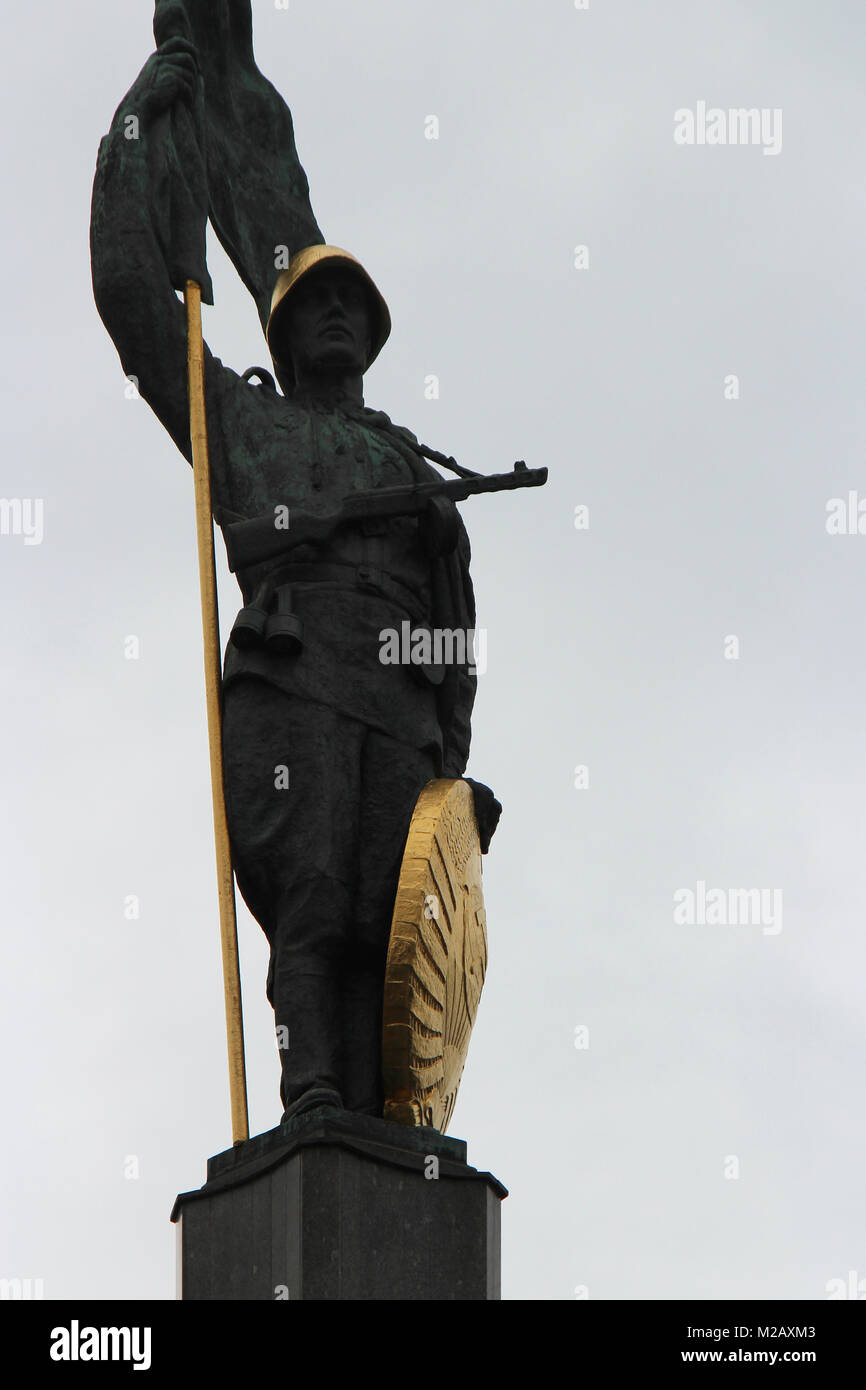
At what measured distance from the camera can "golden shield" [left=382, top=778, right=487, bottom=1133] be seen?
14.1m

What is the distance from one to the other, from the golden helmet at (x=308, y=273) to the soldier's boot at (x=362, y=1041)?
381 centimetres

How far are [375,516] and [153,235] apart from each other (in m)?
2.00

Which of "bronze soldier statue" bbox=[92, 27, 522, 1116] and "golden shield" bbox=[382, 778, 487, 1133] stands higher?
"bronze soldier statue" bbox=[92, 27, 522, 1116]

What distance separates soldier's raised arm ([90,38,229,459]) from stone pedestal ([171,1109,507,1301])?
13.8 feet

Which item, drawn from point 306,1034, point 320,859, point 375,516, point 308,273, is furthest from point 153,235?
point 306,1034

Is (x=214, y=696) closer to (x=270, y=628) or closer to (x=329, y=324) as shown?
(x=270, y=628)

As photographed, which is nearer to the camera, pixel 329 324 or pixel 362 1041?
pixel 362 1041

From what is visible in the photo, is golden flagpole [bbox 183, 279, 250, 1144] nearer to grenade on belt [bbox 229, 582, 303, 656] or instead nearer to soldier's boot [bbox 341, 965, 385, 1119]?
grenade on belt [bbox 229, 582, 303, 656]

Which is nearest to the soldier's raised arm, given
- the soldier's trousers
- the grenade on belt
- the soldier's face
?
the soldier's face

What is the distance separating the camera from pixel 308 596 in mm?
15039
